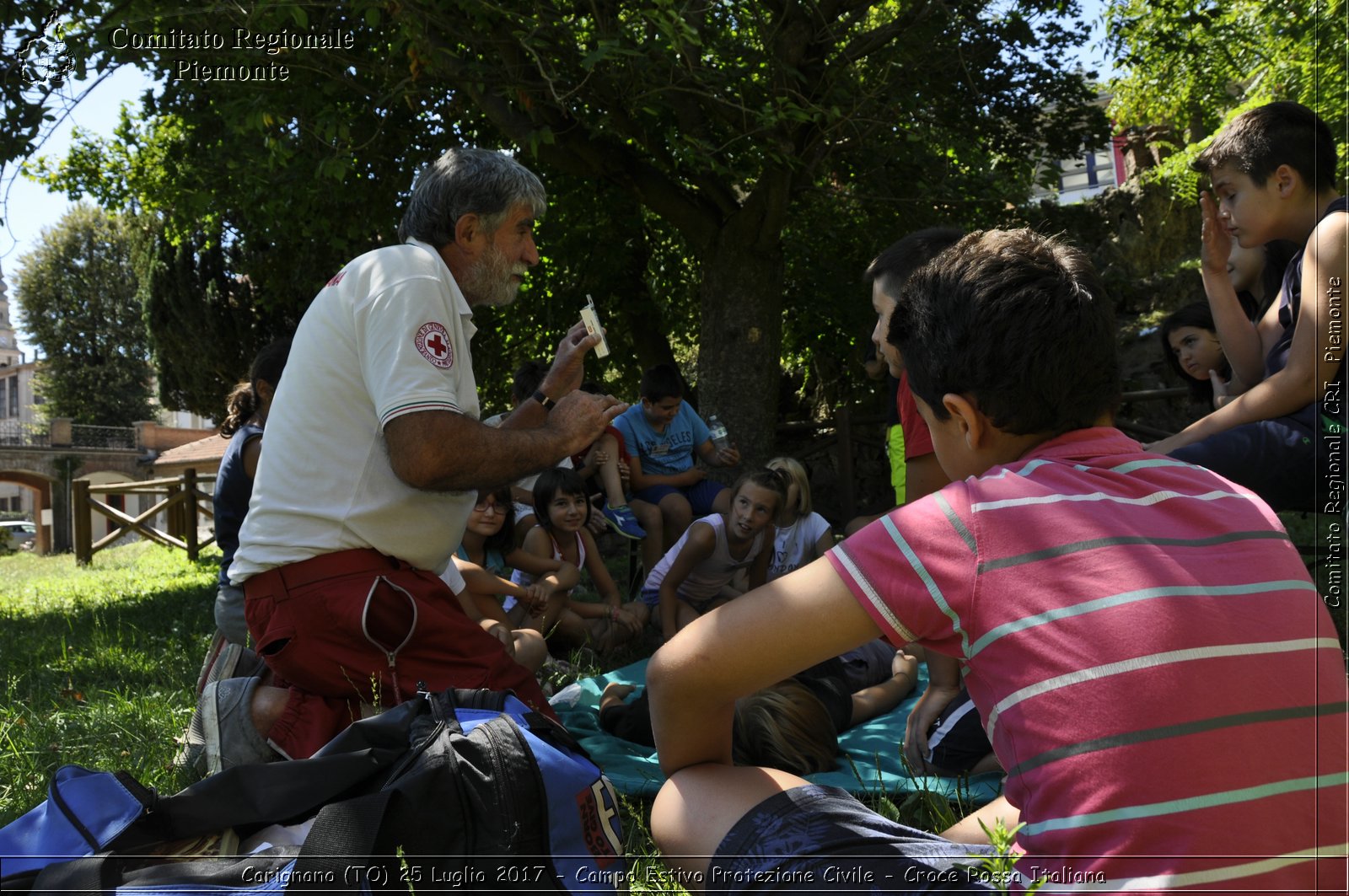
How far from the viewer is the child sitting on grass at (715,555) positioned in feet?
17.0

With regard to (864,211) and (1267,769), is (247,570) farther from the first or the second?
(864,211)

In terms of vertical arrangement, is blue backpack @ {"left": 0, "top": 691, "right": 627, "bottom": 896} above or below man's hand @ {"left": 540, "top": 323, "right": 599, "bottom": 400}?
below

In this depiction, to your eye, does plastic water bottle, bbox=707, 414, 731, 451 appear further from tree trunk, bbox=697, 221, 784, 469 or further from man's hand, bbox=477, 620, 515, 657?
man's hand, bbox=477, 620, 515, 657

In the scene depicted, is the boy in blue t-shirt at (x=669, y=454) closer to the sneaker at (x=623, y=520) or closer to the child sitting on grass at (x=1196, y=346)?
the sneaker at (x=623, y=520)

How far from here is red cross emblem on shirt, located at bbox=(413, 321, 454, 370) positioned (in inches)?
101

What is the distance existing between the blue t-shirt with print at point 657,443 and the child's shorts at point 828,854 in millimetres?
5426

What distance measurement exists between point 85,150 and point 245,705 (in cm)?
1027

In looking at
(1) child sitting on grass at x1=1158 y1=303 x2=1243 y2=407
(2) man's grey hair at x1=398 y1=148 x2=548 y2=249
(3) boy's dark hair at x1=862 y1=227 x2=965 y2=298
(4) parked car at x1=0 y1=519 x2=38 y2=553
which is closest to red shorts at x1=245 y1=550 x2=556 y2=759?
(2) man's grey hair at x1=398 y1=148 x2=548 y2=249

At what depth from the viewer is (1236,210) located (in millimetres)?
Result: 3295

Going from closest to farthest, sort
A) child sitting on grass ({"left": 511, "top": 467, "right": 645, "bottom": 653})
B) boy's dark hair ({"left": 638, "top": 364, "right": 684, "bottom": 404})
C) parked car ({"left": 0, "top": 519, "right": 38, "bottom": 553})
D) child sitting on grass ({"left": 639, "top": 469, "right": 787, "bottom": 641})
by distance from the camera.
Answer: child sitting on grass ({"left": 639, "top": 469, "right": 787, "bottom": 641}), child sitting on grass ({"left": 511, "top": 467, "right": 645, "bottom": 653}), boy's dark hair ({"left": 638, "top": 364, "right": 684, "bottom": 404}), parked car ({"left": 0, "top": 519, "right": 38, "bottom": 553})

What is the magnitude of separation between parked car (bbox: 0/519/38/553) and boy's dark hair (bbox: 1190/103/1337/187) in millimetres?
33232

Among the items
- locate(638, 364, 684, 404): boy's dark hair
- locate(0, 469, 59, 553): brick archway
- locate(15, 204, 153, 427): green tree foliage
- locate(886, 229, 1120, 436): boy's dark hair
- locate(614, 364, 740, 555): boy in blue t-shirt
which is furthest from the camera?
locate(15, 204, 153, 427): green tree foliage

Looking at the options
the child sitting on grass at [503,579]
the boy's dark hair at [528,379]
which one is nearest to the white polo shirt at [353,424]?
the child sitting on grass at [503,579]

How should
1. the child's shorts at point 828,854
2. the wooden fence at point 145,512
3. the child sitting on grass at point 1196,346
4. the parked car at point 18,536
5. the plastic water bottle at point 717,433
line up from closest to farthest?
the child's shorts at point 828,854
the child sitting on grass at point 1196,346
the plastic water bottle at point 717,433
the wooden fence at point 145,512
the parked car at point 18,536
